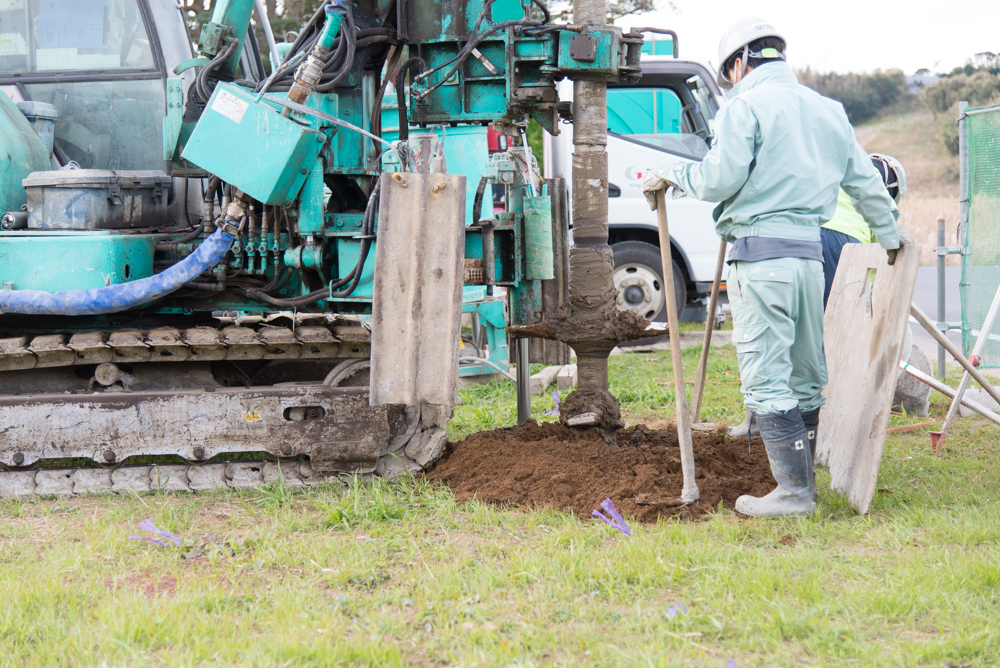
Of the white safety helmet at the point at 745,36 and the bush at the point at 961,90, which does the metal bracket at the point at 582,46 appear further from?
the bush at the point at 961,90

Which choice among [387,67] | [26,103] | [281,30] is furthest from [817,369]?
[281,30]

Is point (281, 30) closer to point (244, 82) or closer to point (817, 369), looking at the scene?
point (244, 82)

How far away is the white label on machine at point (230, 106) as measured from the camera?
4461 millimetres

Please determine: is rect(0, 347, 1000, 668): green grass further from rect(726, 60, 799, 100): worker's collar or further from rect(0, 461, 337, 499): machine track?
rect(726, 60, 799, 100): worker's collar

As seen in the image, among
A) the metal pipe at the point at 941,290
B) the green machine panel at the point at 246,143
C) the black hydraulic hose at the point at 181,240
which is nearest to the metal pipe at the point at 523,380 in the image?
the green machine panel at the point at 246,143

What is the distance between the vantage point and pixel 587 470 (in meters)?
4.47

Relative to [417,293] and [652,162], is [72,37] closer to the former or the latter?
[417,293]

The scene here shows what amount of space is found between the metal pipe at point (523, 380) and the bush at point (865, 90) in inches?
1911

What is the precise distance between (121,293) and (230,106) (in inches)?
41.1

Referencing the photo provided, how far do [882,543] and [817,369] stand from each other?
33.8 inches

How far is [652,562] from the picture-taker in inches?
136

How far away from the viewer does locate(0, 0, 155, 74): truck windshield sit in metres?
5.12

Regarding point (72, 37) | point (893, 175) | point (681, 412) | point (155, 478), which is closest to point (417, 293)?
point (681, 412)

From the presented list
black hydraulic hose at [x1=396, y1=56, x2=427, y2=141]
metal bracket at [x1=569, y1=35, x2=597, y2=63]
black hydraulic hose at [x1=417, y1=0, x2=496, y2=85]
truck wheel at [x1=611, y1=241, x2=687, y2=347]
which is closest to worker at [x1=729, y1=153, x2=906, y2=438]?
metal bracket at [x1=569, y1=35, x2=597, y2=63]
